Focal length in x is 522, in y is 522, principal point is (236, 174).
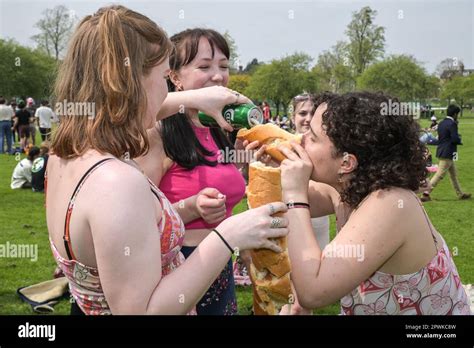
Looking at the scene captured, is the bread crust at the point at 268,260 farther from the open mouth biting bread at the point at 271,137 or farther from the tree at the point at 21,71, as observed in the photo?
the tree at the point at 21,71

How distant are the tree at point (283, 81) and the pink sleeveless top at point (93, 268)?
4336 cm

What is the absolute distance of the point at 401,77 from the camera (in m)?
46.8

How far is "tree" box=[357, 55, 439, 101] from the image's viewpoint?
4400cm

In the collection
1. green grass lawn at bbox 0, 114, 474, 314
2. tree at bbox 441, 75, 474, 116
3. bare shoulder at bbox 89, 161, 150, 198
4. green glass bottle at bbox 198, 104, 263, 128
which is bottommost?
green grass lawn at bbox 0, 114, 474, 314

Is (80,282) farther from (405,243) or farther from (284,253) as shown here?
(405,243)

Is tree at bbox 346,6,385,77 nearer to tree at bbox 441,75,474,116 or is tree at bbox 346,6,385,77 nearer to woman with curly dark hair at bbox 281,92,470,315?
tree at bbox 441,75,474,116

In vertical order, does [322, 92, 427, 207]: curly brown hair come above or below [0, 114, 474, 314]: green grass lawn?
above

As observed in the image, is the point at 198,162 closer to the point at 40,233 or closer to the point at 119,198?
the point at 119,198

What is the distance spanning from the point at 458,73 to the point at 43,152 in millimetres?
59503

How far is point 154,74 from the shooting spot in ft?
6.26

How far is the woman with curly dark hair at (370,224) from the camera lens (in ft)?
7.18

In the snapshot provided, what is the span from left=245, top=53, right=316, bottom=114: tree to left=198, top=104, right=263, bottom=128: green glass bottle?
140 ft

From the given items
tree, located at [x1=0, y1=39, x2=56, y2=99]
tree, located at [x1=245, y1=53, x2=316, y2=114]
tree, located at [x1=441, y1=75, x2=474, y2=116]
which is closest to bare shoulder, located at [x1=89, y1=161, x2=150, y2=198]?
tree, located at [x1=0, y1=39, x2=56, y2=99]
